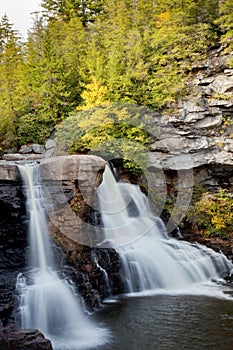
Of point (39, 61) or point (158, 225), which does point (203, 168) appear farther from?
point (39, 61)

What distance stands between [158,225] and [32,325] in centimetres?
674

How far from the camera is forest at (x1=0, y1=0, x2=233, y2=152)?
50.6 feet

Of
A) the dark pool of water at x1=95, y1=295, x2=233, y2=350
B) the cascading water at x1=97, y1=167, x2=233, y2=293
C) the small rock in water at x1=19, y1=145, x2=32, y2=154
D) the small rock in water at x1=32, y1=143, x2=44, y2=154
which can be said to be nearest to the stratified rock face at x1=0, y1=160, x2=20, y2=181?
the cascading water at x1=97, y1=167, x2=233, y2=293

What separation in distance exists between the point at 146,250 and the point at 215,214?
4745 millimetres

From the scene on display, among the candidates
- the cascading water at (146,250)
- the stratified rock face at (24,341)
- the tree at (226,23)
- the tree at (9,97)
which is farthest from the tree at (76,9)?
the stratified rock face at (24,341)

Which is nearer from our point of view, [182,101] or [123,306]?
[123,306]

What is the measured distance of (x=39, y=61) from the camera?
703 inches

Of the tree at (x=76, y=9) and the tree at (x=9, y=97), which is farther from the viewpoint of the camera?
the tree at (x=76, y=9)

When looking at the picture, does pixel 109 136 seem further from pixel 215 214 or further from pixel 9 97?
pixel 9 97

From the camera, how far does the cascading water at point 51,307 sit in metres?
7.30

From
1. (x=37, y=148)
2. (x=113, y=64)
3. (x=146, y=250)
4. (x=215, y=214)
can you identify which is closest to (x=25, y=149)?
(x=37, y=148)

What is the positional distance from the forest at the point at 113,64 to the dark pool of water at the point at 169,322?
795 cm

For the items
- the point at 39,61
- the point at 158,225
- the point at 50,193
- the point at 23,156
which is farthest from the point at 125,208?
the point at 39,61

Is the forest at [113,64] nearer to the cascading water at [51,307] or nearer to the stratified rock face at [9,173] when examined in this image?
the stratified rock face at [9,173]
